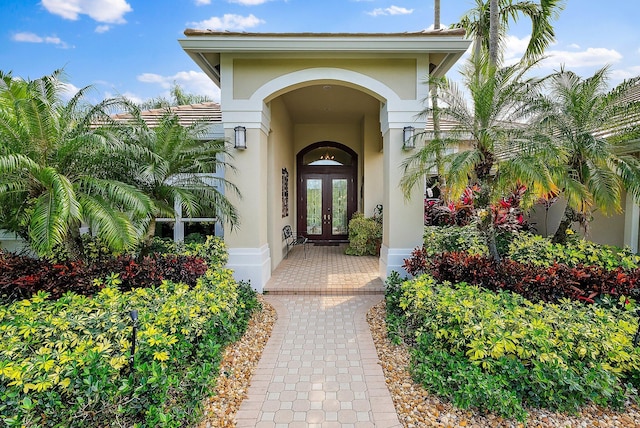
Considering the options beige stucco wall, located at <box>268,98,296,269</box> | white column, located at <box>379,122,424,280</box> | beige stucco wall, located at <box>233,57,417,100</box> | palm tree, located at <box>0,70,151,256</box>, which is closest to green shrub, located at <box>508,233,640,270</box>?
white column, located at <box>379,122,424,280</box>

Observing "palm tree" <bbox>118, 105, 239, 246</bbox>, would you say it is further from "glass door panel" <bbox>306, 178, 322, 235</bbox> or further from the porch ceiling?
"glass door panel" <bbox>306, 178, 322, 235</bbox>

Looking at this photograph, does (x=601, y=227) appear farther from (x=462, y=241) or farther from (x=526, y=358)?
(x=526, y=358)

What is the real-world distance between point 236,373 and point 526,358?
3.02 meters

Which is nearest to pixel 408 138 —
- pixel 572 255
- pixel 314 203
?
pixel 572 255

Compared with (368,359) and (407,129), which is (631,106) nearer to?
(407,129)

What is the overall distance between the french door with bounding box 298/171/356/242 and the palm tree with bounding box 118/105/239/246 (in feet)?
22.1

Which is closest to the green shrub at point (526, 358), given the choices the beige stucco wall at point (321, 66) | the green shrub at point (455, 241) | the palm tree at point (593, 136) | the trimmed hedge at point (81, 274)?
the palm tree at point (593, 136)

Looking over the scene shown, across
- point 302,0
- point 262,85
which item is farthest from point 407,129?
point 302,0

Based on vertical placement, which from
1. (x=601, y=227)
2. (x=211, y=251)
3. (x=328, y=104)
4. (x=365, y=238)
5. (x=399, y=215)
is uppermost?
(x=328, y=104)

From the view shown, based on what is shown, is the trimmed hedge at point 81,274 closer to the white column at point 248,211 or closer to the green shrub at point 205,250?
the green shrub at point 205,250

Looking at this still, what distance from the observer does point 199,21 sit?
34.7ft

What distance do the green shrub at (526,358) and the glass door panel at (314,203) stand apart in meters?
9.26

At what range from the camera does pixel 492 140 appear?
16.4ft

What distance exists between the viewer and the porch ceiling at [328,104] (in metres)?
8.69
